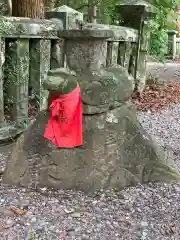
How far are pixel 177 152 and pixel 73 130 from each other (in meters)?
1.48

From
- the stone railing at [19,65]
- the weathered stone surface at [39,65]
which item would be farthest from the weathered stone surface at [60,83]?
the weathered stone surface at [39,65]

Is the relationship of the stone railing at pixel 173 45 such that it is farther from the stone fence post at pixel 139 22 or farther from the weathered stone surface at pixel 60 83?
the weathered stone surface at pixel 60 83

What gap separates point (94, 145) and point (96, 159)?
8 centimetres

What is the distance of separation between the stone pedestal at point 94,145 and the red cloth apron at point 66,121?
4 centimetres

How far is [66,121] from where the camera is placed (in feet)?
8.90

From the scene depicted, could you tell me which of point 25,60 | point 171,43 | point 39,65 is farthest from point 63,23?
point 171,43

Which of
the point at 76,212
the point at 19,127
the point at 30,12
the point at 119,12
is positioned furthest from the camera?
the point at 119,12

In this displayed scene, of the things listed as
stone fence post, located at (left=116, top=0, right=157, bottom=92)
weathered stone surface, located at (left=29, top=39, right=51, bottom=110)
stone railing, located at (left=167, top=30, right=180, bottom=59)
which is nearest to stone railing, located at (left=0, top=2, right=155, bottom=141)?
weathered stone surface, located at (left=29, top=39, right=51, bottom=110)

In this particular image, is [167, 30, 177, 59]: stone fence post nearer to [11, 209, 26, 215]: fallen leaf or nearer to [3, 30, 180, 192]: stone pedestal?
[3, 30, 180, 192]: stone pedestal

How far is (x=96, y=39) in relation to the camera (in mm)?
2744

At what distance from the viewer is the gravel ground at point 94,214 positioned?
224cm

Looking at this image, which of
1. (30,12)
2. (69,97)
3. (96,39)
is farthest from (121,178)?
(30,12)

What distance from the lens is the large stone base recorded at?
273 centimetres

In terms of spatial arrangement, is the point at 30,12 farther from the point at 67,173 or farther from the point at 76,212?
the point at 76,212
